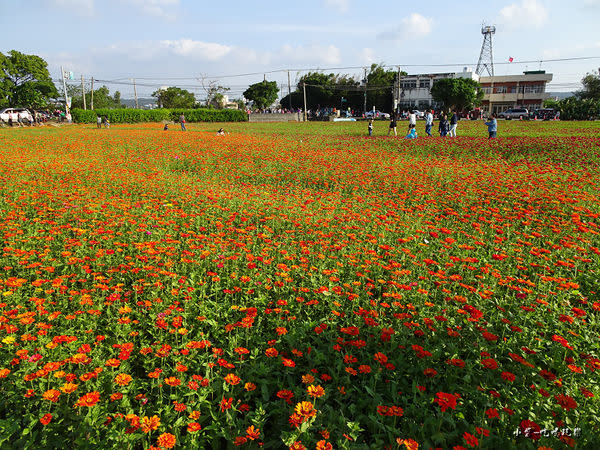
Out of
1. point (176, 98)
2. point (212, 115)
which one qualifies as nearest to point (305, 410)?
point (212, 115)

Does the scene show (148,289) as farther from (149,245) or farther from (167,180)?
(167,180)

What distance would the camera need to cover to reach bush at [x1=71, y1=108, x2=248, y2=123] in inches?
1597

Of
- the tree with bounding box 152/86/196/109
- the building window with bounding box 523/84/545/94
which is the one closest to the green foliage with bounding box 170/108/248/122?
the tree with bounding box 152/86/196/109

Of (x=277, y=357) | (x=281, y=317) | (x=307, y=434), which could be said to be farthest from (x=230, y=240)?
(x=307, y=434)

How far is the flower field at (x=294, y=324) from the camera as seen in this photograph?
2.08 metres

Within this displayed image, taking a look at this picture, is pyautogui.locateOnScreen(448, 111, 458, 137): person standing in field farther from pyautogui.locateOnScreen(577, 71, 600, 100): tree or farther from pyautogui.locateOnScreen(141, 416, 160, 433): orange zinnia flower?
pyautogui.locateOnScreen(577, 71, 600, 100): tree

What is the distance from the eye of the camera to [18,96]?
45.8 m

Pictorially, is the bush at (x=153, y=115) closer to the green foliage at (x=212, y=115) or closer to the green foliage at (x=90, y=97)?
the green foliage at (x=212, y=115)

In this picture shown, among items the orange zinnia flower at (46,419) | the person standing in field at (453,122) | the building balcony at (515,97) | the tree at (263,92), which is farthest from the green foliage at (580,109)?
the tree at (263,92)

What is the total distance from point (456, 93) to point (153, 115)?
39.1 meters

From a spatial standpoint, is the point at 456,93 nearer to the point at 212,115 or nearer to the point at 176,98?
the point at 212,115

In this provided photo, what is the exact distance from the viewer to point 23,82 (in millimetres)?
47281

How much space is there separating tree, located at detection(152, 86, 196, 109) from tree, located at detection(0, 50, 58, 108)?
2679cm

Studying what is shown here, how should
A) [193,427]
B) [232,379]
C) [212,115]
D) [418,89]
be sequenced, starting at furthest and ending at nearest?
[418,89] → [212,115] → [232,379] → [193,427]
